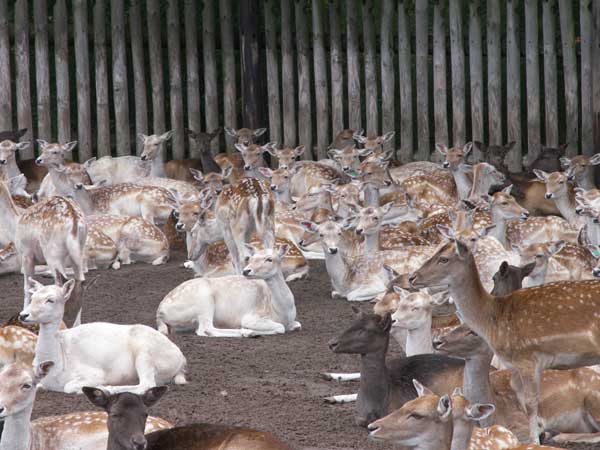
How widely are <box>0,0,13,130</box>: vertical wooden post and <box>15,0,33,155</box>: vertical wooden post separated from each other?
0.31ft

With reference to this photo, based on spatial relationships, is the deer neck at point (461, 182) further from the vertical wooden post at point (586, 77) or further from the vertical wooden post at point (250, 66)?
the vertical wooden post at point (250, 66)

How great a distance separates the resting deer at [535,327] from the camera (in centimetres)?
732

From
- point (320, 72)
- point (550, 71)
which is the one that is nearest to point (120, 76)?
point (320, 72)

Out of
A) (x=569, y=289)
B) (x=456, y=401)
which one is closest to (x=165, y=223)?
(x=569, y=289)

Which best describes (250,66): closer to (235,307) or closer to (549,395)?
(235,307)

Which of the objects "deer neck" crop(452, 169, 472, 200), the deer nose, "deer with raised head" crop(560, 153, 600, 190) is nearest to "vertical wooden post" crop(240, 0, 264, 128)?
"deer neck" crop(452, 169, 472, 200)

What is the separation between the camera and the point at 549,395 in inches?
297

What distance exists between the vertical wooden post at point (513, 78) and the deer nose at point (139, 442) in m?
8.93

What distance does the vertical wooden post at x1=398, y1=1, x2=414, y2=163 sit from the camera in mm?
14594

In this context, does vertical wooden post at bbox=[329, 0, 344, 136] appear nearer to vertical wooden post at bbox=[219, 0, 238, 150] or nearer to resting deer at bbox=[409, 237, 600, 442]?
vertical wooden post at bbox=[219, 0, 238, 150]

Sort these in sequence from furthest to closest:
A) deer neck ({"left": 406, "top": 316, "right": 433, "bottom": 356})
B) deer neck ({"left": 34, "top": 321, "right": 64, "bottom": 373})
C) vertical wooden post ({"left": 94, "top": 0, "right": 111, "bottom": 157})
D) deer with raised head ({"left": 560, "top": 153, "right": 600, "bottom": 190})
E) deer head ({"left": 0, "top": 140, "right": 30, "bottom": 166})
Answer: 1. vertical wooden post ({"left": 94, "top": 0, "right": 111, "bottom": 157})
2. deer head ({"left": 0, "top": 140, "right": 30, "bottom": 166})
3. deer with raised head ({"left": 560, "top": 153, "right": 600, "bottom": 190})
4. deer neck ({"left": 406, "top": 316, "right": 433, "bottom": 356})
5. deer neck ({"left": 34, "top": 321, "right": 64, "bottom": 373})

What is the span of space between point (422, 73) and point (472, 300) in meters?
7.25

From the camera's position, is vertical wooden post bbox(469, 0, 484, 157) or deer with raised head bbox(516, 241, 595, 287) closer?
deer with raised head bbox(516, 241, 595, 287)

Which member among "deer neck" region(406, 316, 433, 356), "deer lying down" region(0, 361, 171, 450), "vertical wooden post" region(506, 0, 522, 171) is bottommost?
"deer neck" region(406, 316, 433, 356)
